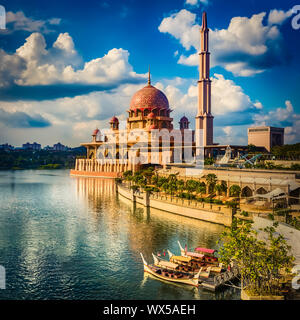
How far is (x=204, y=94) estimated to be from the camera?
6481 centimetres

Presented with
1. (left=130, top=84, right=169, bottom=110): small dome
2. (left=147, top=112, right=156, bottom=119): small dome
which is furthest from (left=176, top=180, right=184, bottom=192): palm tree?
(left=130, top=84, right=169, bottom=110): small dome

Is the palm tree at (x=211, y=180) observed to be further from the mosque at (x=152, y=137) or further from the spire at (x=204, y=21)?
the spire at (x=204, y=21)

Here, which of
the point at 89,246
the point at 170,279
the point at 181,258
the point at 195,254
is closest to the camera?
the point at 170,279

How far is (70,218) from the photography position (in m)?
31.0

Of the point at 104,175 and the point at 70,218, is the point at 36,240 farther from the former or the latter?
the point at 104,175

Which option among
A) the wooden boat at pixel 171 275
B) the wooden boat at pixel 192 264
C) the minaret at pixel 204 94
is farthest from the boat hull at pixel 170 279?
the minaret at pixel 204 94

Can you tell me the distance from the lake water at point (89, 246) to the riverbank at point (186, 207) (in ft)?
2.43

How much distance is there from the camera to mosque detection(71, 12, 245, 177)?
64438mm

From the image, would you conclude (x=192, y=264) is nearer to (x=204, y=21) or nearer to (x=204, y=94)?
(x=204, y=94)

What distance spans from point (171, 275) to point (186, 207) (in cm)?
1454

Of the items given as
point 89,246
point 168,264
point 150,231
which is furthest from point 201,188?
point 168,264

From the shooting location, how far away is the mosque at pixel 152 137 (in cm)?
6444

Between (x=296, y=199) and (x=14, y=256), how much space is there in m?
23.4
